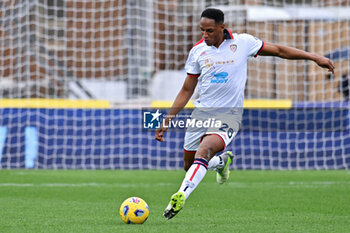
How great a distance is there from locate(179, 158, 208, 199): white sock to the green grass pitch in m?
0.30

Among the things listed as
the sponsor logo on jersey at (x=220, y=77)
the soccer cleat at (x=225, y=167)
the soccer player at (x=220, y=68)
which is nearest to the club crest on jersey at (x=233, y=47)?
the soccer player at (x=220, y=68)

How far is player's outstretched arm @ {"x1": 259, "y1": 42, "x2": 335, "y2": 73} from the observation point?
6340mm

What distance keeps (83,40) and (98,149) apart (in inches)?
180

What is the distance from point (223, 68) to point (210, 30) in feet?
1.28

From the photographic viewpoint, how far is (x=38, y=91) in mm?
16625

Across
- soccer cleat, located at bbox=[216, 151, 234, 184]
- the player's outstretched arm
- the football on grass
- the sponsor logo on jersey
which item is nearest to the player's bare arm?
the sponsor logo on jersey

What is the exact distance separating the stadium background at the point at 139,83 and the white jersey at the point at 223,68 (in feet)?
22.4

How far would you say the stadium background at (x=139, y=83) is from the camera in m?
13.5

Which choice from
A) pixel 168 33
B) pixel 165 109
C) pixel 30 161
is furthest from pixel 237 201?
pixel 168 33

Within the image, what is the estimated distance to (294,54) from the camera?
657 cm

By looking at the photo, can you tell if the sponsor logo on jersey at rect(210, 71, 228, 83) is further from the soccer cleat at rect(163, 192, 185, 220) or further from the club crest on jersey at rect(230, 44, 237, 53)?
the soccer cleat at rect(163, 192, 185, 220)

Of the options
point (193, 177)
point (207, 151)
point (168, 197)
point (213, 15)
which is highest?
point (213, 15)

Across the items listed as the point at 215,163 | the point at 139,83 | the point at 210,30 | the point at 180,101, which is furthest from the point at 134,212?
the point at 139,83

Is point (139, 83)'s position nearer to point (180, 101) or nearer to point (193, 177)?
point (180, 101)
